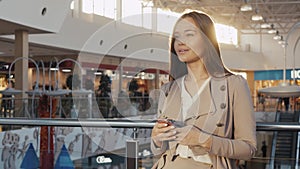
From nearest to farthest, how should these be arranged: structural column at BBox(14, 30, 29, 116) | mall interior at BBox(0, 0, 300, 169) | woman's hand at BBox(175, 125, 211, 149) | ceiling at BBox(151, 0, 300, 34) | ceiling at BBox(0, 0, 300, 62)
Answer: woman's hand at BBox(175, 125, 211, 149), mall interior at BBox(0, 0, 300, 169), structural column at BBox(14, 30, 29, 116), ceiling at BBox(0, 0, 300, 62), ceiling at BBox(151, 0, 300, 34)

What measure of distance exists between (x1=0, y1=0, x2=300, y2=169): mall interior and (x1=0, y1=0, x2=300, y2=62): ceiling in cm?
6

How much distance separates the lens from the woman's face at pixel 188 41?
127 cm

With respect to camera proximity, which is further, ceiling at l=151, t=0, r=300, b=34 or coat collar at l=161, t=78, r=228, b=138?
ceiling at l=151, t=0, r=300, b=34

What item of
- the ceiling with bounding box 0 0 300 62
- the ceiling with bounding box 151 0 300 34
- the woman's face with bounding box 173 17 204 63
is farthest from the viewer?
the ceiling with bounding box 151 0 300 34

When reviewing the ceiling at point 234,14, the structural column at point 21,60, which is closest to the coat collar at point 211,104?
the structural column at point 21,60

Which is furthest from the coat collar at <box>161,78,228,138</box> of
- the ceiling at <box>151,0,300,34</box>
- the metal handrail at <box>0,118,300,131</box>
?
the ceiling at <box>151,0,300,34</box>

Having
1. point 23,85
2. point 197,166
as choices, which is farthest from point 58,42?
point 197,166

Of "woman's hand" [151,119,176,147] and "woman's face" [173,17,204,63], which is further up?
Answer: "woman's face" [173,17,204,63]

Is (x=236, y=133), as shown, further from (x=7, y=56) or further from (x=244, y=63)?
(x=244, y=63)

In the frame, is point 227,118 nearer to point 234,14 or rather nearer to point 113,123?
point 113,123

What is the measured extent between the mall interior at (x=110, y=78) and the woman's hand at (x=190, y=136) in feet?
0.60

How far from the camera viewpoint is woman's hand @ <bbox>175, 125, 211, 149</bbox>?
1.15 m

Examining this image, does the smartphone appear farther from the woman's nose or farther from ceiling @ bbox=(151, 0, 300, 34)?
ceiling @ bbox=(151, 0, 300, 34)

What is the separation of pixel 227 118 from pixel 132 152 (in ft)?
2.42
